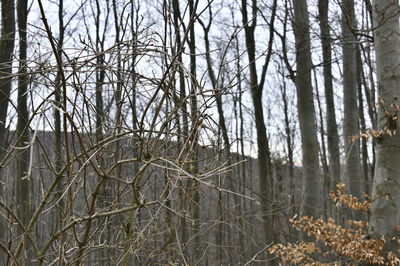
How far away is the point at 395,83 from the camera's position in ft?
20.3

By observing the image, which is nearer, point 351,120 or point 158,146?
point 158,146

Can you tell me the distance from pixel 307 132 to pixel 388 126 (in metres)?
2.18

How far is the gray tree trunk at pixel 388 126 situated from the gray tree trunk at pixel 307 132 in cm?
185

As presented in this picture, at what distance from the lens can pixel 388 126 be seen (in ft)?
20.2

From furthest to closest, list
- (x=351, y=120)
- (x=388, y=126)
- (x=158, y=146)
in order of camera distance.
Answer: (x=351, y=120) → (x=388, y=126) → (x=158, y=146)

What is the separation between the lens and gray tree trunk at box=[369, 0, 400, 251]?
6.14 meters

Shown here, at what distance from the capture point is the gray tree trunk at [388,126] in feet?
20.1

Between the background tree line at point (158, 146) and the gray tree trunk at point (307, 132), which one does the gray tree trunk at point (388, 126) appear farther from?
the gray tree trunk at point (307, 132)

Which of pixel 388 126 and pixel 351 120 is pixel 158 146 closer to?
pixel 388 126

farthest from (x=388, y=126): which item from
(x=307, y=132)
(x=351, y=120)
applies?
(x=351, y=120)

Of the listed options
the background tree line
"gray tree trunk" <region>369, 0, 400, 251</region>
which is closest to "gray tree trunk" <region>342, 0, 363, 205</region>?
the background tree line

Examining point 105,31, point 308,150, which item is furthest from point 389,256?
point 105,31

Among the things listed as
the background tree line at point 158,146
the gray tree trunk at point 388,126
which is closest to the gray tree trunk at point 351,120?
the background tree line at point 158,146

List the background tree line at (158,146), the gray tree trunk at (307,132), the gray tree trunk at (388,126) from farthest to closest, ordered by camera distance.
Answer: the gray tree trunk at (307,132) < the gray tree trunk at (388,126) < the background tree line at (158,146)
